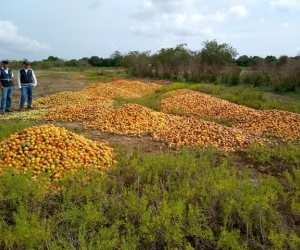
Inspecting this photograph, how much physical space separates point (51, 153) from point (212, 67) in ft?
54.7

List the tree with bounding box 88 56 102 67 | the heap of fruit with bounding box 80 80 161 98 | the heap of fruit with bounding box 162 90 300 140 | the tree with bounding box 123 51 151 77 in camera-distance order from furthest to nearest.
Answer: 1. the tree with bounding box 88 56 102 67
2. the tree with bounding box 123 51 151 77
3. the heap of fruit with bounding box 80 80 161 98
4. the heap of fruit with bounding box 162 90 300 140

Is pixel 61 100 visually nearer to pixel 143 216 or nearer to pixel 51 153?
pixel 51 153

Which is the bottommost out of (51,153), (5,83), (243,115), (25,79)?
(51,153)

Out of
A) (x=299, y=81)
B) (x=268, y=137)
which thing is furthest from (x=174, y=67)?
(x=268, y=137)

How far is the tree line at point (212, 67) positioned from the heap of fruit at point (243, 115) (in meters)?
6.51

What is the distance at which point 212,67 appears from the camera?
19266mm

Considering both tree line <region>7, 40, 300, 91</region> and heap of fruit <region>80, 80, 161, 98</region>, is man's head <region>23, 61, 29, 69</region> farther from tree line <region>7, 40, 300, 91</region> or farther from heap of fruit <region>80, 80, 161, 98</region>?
tree line <region>7, 40, 300, 91</region>

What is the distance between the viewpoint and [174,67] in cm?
2205

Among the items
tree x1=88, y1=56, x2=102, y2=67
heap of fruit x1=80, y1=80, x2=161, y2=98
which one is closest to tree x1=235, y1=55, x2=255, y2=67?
tree x1=88, y1=56, x2=102, y2=67

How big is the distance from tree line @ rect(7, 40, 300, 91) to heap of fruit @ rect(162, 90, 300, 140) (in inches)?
256

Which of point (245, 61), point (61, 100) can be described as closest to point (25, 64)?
point (61, 100)

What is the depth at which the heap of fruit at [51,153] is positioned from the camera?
3691mm

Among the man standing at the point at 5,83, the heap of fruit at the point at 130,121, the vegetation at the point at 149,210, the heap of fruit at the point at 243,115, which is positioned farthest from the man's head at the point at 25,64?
the vegetation at the point at 149,210

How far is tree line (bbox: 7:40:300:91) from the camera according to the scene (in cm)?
1464
